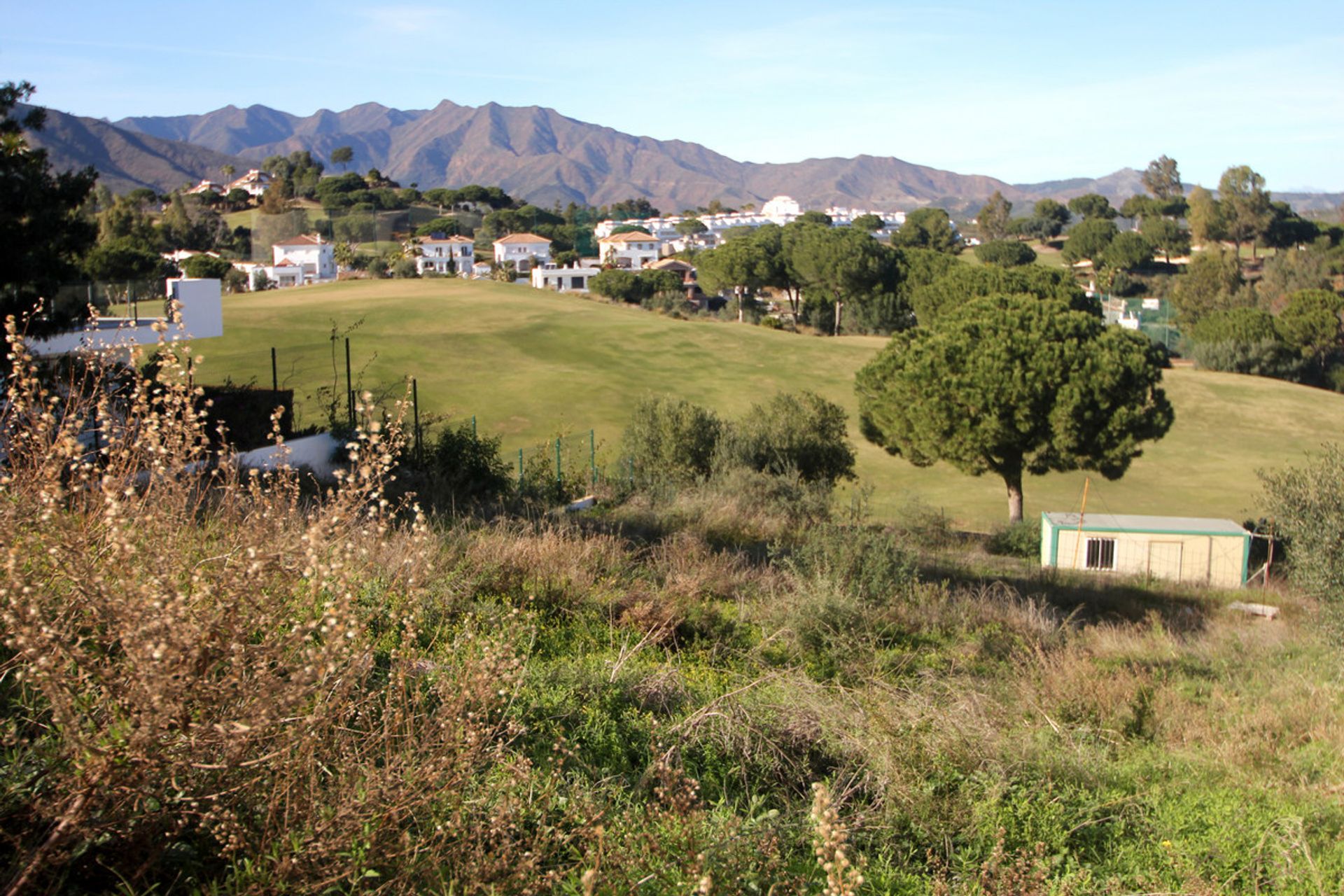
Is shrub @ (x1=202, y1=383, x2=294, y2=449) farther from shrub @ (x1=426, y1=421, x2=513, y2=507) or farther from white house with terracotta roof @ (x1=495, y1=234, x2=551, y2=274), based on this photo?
white house with terracotta roof @ (x1=495, y1=234, x2=551, y2=274)

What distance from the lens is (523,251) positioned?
103125 millimetres

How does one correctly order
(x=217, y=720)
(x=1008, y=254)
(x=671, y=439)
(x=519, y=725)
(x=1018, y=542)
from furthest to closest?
(x=1008, y=254) → (x=671, y=439) → (x=1018, y=542) → (x=519, y=725) → (x=217, y=720)

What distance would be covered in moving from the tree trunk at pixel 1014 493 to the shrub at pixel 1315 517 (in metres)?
14.0

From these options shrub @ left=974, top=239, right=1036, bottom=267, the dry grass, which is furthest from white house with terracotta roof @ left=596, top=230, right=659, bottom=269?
the dry grass

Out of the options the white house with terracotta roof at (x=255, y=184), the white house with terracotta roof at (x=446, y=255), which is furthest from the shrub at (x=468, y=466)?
the white house with terracotta roof at (x=255, y=184)


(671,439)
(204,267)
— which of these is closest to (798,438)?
(671,439)

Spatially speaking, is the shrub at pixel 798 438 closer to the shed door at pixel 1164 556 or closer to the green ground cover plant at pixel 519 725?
the shed door at pixel 1164 556

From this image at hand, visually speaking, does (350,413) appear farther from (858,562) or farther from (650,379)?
(650,379)

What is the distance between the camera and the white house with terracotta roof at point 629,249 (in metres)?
110

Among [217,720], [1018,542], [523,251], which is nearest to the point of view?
[217,720]

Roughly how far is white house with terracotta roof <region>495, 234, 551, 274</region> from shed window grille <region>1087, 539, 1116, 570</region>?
84.1 m

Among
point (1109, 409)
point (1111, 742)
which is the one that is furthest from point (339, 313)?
point (1111, 742)

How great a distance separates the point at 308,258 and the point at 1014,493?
211 ft

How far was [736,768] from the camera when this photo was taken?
4.14m
